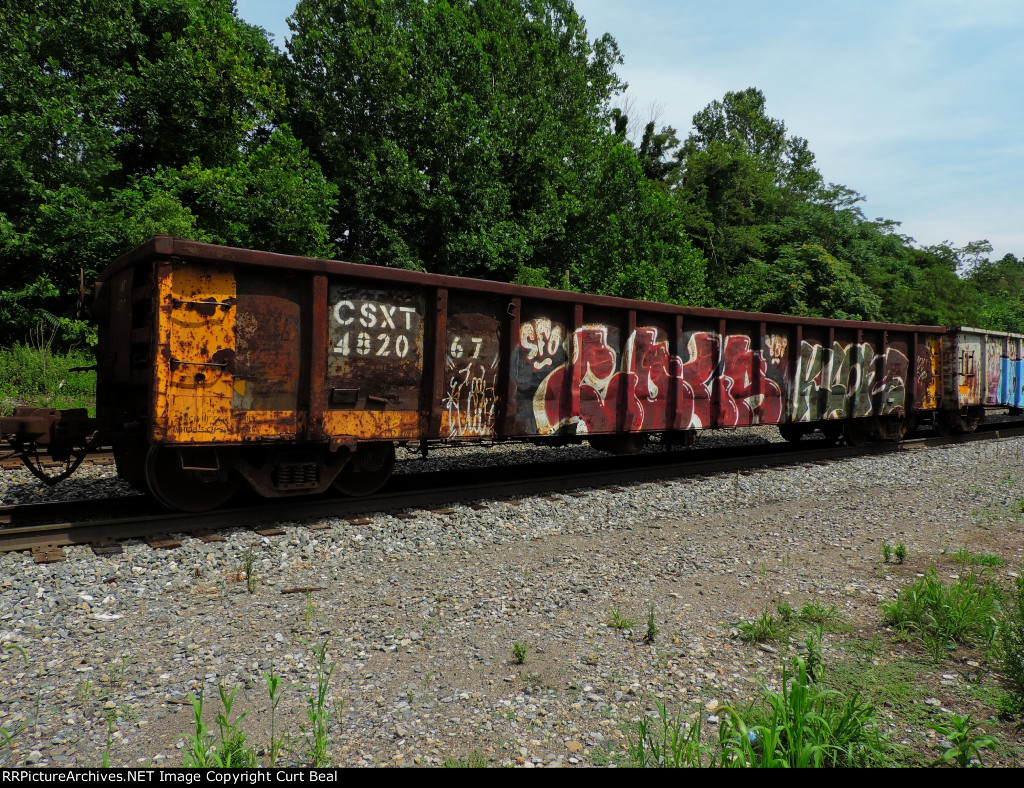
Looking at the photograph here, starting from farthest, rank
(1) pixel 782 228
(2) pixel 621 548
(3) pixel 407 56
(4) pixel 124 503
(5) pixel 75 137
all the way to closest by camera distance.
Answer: (1) pixel 782 228 < (3) pixel 407 56 < (5) pixel 75 137 < (4) pixel 124 503 < (2) pixel 621 548

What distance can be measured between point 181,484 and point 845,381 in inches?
489

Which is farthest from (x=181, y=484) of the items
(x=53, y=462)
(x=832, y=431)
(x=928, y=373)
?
(x=928, y=373)

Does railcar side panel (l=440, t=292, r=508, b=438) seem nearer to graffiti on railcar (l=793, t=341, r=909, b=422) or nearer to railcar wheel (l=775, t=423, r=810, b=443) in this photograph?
graffiti on railcar (l=793, t=341, r=909, b=422)

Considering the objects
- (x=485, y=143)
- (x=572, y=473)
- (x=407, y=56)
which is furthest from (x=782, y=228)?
(x=572, y=473)

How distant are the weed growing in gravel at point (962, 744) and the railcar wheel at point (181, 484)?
21.0 ft

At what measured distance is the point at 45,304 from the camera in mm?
17266

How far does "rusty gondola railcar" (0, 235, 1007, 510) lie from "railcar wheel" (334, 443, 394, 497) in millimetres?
19

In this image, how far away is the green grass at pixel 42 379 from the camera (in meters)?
14.0

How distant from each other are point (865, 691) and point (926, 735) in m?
0.40

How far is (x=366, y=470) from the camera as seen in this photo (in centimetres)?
754

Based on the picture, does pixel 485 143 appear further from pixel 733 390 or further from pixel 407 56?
pixel 733 390

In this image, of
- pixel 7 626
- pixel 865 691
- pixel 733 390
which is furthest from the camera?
pixel 733 390

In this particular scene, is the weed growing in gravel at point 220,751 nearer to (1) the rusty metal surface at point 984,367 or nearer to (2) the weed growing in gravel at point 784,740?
(2) the weed growing in gravel at point 784,740

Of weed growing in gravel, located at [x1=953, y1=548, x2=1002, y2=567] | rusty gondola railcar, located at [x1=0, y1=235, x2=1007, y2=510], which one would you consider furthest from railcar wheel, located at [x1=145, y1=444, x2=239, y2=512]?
weed growing in gravel, located at [x1=953, y1=548, x2=1002, y2=567]
